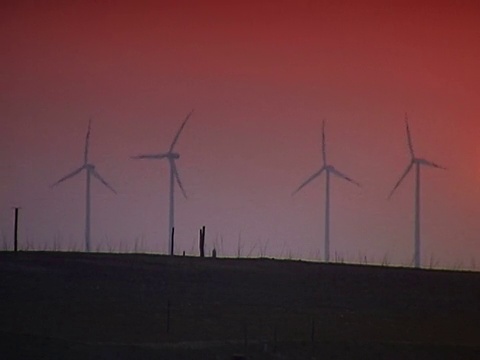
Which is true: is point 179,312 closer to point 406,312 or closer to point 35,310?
point 35,310

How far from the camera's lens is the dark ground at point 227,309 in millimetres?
11688

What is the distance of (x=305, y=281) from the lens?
47.6 feet

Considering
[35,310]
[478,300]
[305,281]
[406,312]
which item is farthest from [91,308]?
[478,300]

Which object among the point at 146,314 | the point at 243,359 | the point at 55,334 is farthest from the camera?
the point at 146,314

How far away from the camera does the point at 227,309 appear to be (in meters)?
13.4

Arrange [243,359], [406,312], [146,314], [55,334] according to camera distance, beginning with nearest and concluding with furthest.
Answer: [243,359] → [55,334] → [146,314] → [406,312]

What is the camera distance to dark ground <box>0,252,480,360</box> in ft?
38.3

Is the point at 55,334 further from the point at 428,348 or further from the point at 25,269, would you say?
the point at 428,348

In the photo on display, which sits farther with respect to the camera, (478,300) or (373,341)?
(478,300)

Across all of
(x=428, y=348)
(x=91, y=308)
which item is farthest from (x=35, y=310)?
(x=428, y=348)

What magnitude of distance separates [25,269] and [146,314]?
245 cm

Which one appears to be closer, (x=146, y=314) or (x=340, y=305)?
(x=146, y=314)

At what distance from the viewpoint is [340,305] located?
13914 mm

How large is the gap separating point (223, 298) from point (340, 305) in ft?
4.97
